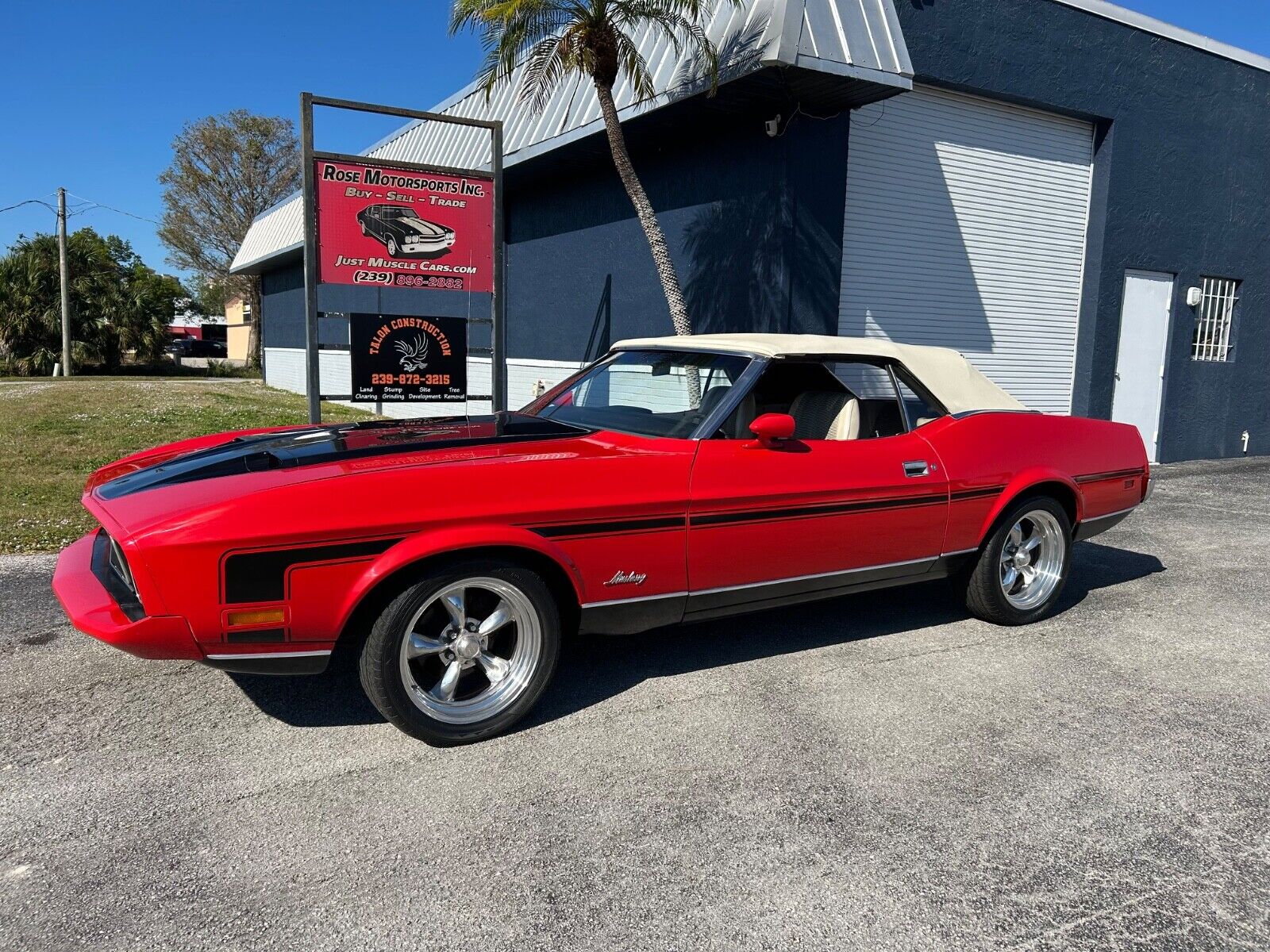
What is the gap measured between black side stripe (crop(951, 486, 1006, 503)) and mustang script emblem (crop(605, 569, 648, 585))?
177cm

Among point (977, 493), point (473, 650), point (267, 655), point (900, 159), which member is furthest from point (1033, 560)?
point (900, 159)

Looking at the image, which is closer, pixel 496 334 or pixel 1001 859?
pixel 1001 859

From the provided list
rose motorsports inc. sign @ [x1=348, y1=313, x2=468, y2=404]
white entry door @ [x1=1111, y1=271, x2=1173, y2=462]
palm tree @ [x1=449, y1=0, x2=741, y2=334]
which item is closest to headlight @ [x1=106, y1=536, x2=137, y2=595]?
rose motorsports inc. sign @ [x1=348, y1=313, x2=468, y2=404]

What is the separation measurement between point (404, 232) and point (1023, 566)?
5.08 metres

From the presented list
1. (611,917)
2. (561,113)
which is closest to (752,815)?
(611,917)

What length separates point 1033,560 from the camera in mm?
5016

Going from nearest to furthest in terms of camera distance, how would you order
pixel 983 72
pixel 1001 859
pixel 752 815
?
pixel 1001 859
pixel 752 815
pixel 983 72

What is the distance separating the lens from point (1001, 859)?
263 centimetres

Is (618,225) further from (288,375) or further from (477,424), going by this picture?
(288,375)

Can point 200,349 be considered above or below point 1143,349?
below

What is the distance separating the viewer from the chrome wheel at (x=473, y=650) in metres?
3.21

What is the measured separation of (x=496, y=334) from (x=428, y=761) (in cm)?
471

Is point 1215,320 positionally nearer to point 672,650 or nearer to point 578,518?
point 672,650

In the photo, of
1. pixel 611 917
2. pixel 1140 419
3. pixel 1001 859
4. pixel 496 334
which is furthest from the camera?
pixel 1140 419
